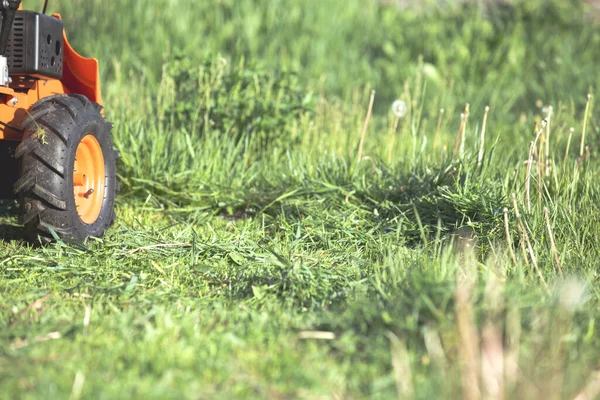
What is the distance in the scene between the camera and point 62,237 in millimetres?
3377

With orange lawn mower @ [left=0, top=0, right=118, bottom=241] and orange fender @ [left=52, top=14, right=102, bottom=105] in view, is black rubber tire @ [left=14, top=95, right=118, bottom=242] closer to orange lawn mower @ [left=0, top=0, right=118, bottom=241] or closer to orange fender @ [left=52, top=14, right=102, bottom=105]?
orange lawn mower @ [left=0, top=0, right=118, bottom=241]

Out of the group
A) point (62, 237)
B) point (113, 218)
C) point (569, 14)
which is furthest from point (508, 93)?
point (62, 237)

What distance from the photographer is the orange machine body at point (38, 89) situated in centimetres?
333

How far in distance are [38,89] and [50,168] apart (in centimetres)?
56

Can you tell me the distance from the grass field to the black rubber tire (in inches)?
4.7

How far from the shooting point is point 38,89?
3645mm

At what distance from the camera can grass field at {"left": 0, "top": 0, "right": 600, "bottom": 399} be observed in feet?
7.09

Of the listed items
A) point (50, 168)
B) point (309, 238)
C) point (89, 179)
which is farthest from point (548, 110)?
point (50, 168)

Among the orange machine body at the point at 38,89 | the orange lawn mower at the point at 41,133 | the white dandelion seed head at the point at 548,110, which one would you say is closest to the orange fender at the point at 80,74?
the orange machine body at the point at 38,89

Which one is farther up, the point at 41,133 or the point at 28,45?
the point at 28,45

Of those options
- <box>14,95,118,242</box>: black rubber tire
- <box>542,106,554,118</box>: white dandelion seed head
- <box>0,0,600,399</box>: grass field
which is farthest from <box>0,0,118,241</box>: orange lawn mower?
<box>542,106,554,118</box>: white dandelion seed head

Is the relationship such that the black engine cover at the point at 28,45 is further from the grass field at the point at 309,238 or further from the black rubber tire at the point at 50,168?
the grass field at the point at 309,238

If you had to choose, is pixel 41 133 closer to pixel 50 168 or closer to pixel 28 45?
pixel 50 168

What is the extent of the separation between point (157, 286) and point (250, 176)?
5.42 ft
